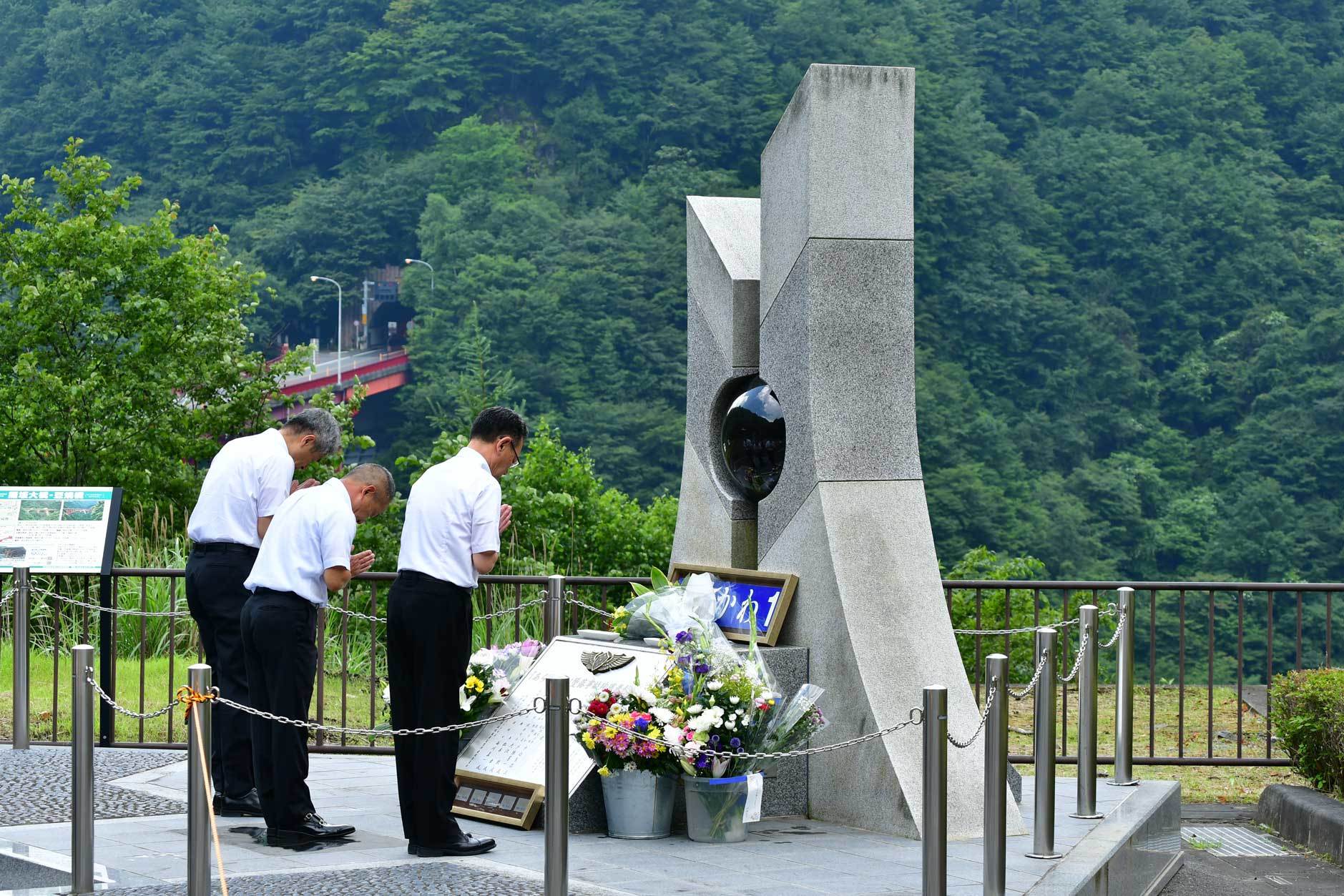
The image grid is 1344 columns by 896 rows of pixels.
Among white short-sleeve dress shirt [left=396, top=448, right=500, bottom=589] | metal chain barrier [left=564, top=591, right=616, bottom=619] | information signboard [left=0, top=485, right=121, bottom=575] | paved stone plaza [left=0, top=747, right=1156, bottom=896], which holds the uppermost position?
white short-sleeve dress shirt [left=396, top=448, right=500, bottom=589]

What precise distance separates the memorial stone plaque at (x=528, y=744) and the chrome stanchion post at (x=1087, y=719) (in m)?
1.78

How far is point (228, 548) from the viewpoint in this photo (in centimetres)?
709

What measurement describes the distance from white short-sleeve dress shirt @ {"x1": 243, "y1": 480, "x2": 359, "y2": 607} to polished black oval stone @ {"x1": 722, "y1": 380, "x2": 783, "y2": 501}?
2.34 meters

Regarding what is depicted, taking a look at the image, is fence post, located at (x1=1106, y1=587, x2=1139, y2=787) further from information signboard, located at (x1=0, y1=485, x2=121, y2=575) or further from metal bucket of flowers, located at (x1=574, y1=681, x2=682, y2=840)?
information signboard, located at (x1=0, y1=485, x2=121, y2=575)

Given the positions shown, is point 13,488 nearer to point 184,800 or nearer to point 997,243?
point 184,800

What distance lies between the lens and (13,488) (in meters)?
9.78

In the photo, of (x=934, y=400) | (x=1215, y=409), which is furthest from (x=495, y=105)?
(x=1215, y=409)

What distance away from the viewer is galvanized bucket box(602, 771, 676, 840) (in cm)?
653

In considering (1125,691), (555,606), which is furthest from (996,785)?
(555,606)

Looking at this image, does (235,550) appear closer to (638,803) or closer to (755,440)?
(638,803)

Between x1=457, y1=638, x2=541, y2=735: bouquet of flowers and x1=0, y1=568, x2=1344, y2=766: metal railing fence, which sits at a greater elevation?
x1=457, y1=638, x2=541, y2=735: bouquet of flowers

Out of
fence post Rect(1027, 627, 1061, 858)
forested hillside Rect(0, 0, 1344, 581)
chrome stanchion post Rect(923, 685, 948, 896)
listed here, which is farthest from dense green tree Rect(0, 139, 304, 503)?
forested hillside Rect(0, 0, 1344, 581)

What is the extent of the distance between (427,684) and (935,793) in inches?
82.8

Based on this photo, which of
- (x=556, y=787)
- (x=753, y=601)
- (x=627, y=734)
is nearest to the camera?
(x=556, y=787)
